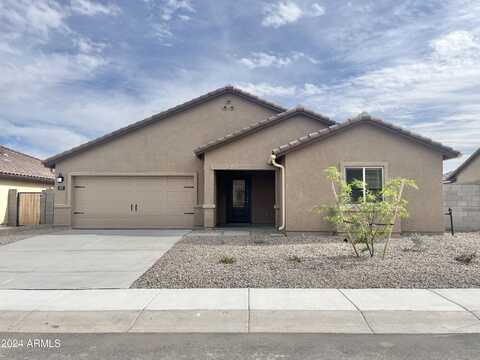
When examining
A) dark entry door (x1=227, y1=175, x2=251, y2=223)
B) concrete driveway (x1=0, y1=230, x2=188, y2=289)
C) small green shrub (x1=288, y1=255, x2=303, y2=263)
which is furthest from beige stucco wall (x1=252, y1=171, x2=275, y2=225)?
small green shrub (x1=288, y1=255, x2=303, y2=263)

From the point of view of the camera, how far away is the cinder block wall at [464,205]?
581 inches

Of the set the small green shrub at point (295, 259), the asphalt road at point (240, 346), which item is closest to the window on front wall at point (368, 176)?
the small green shrub at point (295, 259)

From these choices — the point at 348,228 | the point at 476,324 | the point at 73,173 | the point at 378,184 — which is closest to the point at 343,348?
the point at 476,324

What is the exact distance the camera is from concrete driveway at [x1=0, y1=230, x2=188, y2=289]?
7.75 m

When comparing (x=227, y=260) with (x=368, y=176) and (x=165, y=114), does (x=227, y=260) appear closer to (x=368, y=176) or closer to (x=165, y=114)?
(x=368, y=176)

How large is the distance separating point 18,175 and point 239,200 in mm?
12014

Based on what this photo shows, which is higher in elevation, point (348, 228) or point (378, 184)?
point (378, 184)

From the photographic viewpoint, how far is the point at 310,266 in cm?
855

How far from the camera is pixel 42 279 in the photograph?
7.92 metres

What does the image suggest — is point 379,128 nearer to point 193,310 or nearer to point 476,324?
point 476,324

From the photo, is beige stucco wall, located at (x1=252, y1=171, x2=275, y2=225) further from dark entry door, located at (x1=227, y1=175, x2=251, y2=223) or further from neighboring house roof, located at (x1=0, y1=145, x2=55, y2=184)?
neighboring house roof, located at (x1=0, y1=145, x2=55, y2=184)

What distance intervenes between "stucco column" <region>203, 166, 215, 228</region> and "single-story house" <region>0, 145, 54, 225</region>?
26.1ft

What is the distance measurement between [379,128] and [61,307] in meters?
11.0

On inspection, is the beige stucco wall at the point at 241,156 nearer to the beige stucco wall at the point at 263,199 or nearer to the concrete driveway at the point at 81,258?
the concrete driveway at the point at 81,258
